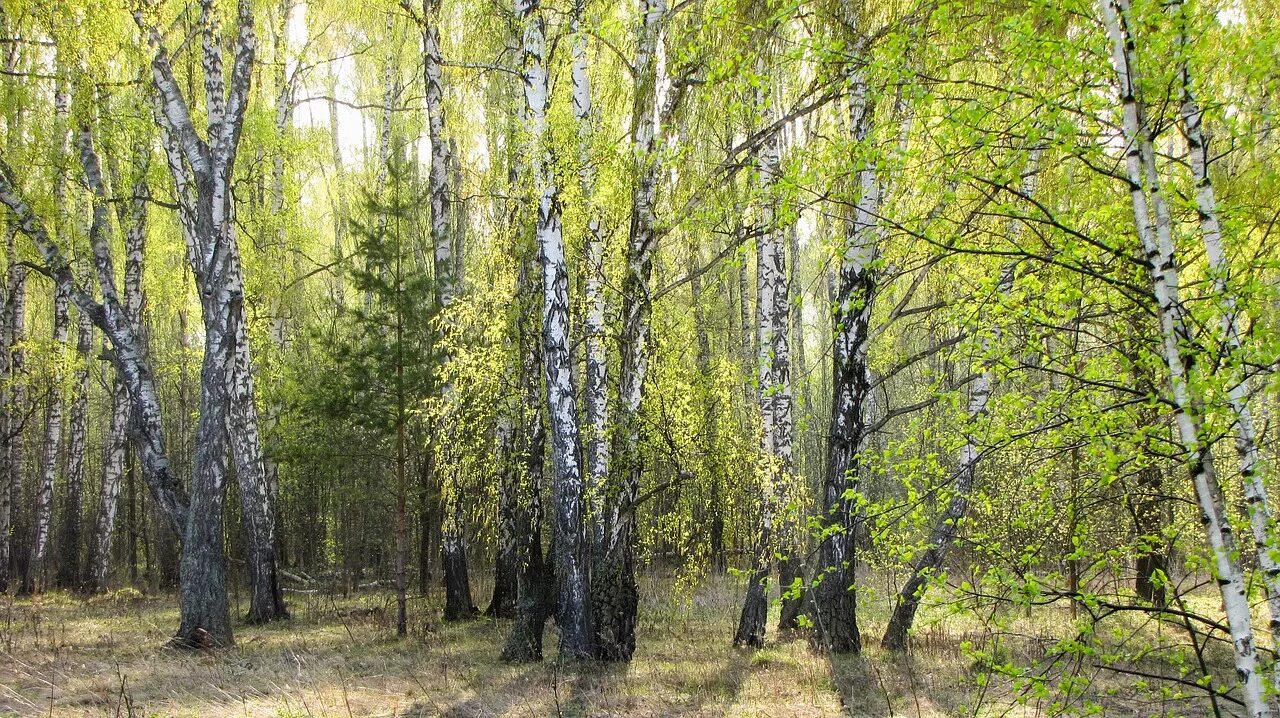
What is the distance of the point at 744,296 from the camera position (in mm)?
16266

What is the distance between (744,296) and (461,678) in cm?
1025

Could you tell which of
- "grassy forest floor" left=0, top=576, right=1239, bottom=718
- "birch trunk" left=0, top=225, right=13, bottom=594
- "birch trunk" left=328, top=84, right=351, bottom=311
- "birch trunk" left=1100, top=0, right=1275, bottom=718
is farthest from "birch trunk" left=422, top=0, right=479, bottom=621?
"birch trunk" left=328, top=84, right=351, bottom=311

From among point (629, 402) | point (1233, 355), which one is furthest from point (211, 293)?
point (1233, 355)

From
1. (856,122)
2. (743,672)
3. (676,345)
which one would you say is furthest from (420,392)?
(856,122)

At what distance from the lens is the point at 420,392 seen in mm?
11328

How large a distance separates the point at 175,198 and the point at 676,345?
825cm

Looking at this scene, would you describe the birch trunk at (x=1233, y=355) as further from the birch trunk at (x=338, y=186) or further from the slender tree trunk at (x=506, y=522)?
the birch trunk at (x=338, y=186)

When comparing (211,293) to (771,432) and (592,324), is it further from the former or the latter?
(771,432)

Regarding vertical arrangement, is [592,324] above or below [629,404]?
above

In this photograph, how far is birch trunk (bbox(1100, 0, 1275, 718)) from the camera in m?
3.04

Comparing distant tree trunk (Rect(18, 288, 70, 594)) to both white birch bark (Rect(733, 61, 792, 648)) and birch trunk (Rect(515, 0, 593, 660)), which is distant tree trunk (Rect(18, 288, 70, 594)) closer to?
birch trunk (Rect(515, 0, 593, 660))

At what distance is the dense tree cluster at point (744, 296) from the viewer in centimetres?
338

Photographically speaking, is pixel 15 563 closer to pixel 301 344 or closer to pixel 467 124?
pixel 301 344

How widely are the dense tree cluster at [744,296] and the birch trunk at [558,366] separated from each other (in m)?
0.04
